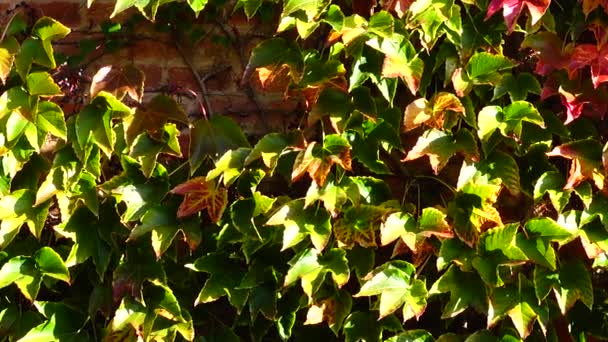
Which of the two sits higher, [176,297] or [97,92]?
[97,92]

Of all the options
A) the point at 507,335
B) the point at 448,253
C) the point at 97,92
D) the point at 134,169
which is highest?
the point at 97,92

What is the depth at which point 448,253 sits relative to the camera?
2146mm

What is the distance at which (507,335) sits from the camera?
2.18 meters

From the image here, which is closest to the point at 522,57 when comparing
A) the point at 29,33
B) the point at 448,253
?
the point at 448,253

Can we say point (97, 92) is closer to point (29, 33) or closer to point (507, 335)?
point (29, 33)

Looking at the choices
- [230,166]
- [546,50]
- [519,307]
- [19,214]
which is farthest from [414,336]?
[19,214]

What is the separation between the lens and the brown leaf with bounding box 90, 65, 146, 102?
2217 millimetres

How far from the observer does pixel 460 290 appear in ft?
7.08

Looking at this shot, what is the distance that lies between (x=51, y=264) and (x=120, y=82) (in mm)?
460

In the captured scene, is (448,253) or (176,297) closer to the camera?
(448,253)

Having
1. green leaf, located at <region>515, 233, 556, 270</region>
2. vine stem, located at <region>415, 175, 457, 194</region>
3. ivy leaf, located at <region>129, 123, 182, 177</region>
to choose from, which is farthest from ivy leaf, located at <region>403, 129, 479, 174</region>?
ivy leaf, located at <region>129, 123, 182, 177</region>

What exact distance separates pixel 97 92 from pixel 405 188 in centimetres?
76

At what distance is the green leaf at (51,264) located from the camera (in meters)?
2.25

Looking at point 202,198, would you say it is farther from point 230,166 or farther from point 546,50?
point 546,50
